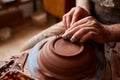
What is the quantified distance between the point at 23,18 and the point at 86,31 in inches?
80.9

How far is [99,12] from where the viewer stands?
1.49 metres

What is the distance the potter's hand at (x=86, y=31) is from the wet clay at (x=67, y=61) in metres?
0.04

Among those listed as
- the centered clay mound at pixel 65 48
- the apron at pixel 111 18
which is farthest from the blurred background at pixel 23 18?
the centered clay mound at pixel 65 48

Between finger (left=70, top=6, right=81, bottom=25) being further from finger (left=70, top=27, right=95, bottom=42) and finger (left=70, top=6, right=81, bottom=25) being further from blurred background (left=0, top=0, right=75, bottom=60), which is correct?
→ blurred background (left=0, top=0, right=75, bottom=60)

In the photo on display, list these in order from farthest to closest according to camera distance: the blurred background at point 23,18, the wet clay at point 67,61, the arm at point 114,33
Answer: the blurred background at point 23,18 < the arm at point 114,33 < the wet clay at point 67,61

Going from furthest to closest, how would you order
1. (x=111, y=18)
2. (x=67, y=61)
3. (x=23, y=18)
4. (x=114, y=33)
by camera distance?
(x=23, y=18) < (x=111, y=18) < (x=114, y=33) < (x=67, y=61)

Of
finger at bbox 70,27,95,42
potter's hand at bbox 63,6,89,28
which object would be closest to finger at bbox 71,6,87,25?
potter's hand at bbox 63,6,89,28

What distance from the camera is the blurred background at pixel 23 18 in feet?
8.64

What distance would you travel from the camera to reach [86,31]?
108cm

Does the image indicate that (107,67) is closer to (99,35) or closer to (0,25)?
(99,35)

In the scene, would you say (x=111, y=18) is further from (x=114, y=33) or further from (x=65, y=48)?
(x=65, y=48)

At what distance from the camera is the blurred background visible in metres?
2.63

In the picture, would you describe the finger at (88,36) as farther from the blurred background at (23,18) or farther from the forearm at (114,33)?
the blurred background at (23,18)

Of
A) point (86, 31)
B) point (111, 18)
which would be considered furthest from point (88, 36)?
point (111, 18)
